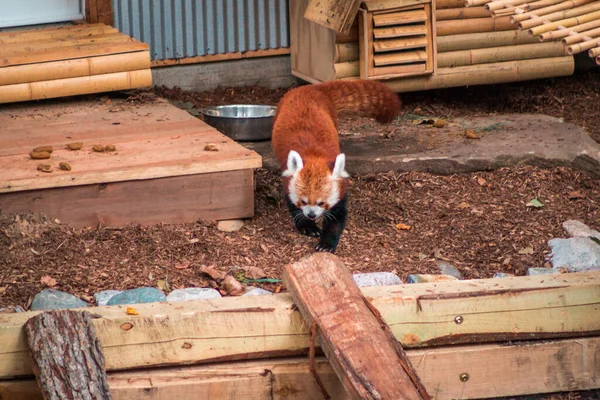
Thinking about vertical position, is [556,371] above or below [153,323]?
below

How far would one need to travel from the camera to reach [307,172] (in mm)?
4816

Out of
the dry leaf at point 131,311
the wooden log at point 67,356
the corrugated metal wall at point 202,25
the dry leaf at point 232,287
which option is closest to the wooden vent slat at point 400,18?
the corrugated metal wall at point 202,25

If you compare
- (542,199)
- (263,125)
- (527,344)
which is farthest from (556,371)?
(263,125)

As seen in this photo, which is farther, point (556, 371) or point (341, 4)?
point (341, 4)

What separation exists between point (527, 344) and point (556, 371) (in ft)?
0.54

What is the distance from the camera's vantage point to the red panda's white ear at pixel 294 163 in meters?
4.73

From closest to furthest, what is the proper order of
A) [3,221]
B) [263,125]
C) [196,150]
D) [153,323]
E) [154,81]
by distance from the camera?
[153,323] < [3,221] < [196,150] < [263,125] < [154,81]

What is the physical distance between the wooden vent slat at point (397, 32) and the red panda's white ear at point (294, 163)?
2.16 meters

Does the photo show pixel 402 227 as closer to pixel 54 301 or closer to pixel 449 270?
pixel 449 270

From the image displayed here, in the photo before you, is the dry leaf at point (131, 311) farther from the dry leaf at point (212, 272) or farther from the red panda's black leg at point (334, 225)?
the red panda's black leg at point (334, 225)

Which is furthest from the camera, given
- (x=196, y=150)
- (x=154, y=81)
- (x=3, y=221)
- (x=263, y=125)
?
(x=154, y=81)

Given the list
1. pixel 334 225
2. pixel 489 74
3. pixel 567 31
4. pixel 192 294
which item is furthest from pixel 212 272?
pixel 489 74

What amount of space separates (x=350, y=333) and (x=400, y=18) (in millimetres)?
4092

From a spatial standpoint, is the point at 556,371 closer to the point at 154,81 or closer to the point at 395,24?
the point at 395,24
